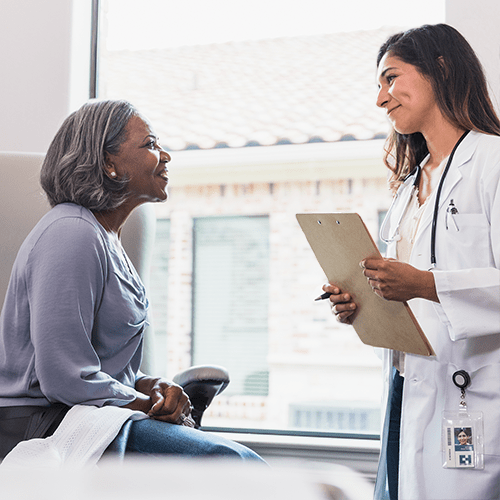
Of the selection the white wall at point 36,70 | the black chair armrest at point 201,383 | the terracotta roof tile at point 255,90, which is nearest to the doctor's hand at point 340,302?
the black chair armrest at point 201,383

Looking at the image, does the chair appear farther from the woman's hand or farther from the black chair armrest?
the woman's hand

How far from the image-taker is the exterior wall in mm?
3023

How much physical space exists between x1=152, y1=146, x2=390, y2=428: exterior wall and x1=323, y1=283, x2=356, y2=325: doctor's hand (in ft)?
5.16

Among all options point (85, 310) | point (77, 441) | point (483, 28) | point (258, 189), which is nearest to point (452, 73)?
point (483, 28)

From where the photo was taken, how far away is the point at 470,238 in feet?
4.07

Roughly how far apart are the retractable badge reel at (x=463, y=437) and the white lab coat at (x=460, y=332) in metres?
0.01

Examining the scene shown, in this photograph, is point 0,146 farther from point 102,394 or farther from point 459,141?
point 459,141

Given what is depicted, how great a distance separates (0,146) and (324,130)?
5.20 feet

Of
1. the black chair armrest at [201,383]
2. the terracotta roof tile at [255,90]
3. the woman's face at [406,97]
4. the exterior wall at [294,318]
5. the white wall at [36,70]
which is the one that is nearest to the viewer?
the woman's face at [406,97]

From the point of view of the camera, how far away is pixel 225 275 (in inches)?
124

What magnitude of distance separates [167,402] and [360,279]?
515mm

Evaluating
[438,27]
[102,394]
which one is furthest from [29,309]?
[438,27]

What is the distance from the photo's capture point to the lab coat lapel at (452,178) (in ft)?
4.24

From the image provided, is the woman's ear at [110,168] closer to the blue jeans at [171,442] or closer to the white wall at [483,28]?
the blue jeans at [171,442]
